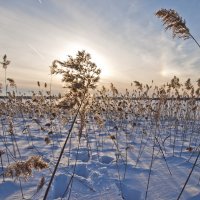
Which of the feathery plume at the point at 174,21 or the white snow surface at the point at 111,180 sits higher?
the feathery plume at the point at 174,21

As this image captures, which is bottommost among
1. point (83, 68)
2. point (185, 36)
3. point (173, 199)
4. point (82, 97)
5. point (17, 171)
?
point (173, 199)

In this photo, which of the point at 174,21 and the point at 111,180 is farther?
the point at 111,180

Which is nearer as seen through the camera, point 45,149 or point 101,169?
point 101,169

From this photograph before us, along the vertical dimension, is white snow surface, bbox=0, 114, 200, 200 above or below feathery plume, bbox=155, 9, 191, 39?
below

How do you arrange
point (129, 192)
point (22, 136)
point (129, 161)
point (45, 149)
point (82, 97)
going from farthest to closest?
point (22, 136), point (45, 149), point (129, 161), point (129, 192), point (82, 97)

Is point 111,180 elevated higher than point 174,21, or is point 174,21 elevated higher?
point 174,21

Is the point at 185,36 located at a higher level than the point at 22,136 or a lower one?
higher

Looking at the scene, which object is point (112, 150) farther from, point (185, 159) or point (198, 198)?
point (198, 198)

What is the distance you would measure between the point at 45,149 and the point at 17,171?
4867 mm

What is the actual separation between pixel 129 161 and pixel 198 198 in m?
1.91

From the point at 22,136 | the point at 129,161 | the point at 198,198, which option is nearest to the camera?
the point at 198,198

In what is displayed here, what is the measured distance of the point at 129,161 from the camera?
543 cm

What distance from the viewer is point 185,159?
5.61 metres

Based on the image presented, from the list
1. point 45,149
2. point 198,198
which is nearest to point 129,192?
point 198,198
